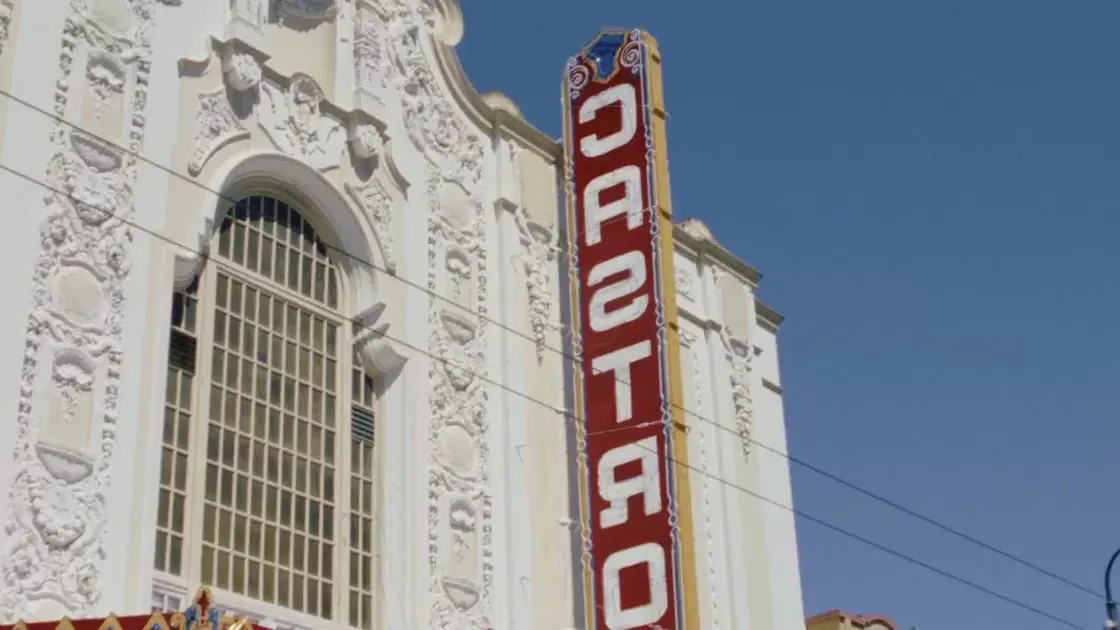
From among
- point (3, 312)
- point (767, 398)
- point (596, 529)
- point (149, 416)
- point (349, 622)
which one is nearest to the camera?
point (3, 312)

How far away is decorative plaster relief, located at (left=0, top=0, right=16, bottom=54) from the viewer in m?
14.6

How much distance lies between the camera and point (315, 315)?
55.8 ft

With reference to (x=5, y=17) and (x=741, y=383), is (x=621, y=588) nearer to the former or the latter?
(x=741, y=383)

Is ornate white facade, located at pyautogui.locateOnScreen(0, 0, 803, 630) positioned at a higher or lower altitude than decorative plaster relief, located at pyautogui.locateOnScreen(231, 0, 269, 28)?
lower

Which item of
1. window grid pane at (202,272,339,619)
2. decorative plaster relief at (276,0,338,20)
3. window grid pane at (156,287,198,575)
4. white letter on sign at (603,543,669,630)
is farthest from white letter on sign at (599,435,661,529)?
decorative plaster relief at (276,0,338,20)

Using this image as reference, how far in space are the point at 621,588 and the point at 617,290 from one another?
3.39 meters

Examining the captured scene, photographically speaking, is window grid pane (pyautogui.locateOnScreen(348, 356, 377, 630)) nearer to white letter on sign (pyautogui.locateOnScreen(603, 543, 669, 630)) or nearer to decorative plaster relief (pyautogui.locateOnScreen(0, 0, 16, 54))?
white letter on sign (pyautogui.locateOnScreen(603, 543, 669, 630))

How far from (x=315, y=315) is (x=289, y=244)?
747mm

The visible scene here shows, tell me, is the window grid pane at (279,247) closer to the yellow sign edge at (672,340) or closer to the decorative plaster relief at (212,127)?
the decorative plaster relief at (212,127)

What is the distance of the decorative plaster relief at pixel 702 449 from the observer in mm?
20156

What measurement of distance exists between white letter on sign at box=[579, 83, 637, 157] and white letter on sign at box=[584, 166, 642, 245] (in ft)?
1.23

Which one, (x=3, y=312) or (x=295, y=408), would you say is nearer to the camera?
(x=3, y=312)

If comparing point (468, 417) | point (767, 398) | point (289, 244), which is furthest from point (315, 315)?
point (767, 398)

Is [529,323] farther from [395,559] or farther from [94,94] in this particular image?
[94,94]
